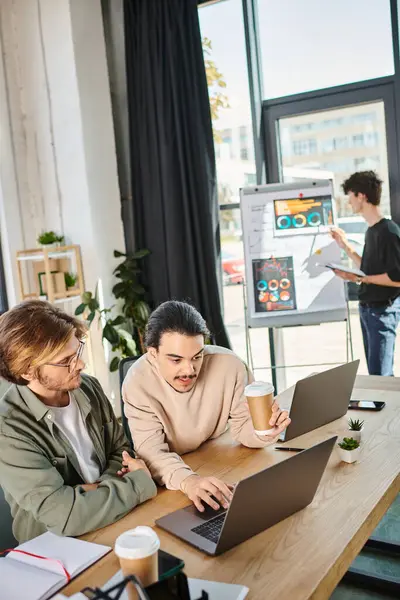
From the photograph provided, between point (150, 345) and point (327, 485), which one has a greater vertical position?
point (150, 345)

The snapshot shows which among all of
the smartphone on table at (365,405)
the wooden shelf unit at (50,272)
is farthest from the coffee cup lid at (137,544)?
the wooden shelf unit at (50,272)

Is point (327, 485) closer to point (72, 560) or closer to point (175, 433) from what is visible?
point (175, 433)

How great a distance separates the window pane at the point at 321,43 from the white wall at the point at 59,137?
46.7 inches

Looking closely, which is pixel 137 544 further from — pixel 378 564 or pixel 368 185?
pixel 368 185

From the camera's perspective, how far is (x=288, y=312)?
3766 millimetres

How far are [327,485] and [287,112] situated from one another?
3.13 metres

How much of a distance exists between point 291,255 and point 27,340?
2.48 metres

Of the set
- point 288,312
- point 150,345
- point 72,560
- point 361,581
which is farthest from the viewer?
point 288,312

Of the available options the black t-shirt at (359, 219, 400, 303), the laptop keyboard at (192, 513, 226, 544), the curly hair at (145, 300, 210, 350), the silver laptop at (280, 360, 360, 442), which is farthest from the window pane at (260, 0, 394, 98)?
the laptop keyboard at (192, 513, 226, 544)

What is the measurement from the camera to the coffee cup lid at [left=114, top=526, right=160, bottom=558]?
933 mm

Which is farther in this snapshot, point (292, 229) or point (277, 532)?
point (292, 229)

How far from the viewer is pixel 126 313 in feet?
14.3

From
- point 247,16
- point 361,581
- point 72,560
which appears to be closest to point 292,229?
point 247,16

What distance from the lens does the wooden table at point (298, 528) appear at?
1.13 meters
